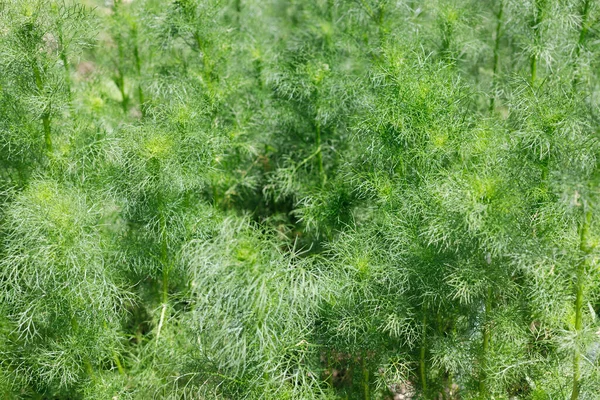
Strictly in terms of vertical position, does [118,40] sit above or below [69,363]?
above

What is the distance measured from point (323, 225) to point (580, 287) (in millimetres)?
1464

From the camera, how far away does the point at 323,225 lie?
3469 millimetres

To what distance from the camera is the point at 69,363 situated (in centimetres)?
293

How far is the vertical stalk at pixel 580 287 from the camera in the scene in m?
2.24

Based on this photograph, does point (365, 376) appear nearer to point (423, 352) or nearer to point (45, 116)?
point (423, 352)

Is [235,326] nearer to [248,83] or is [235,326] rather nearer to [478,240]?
[478,240]

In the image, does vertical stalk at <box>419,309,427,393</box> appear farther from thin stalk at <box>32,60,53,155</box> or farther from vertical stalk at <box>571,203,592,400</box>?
thin stalk at <box>32,60,53,155</box>

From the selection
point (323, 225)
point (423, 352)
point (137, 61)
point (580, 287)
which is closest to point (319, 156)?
point (323, 225)

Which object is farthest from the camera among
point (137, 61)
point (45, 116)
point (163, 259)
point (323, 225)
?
point (137, 61)

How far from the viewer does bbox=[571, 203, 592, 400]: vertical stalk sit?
224cm

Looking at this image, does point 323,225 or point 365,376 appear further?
point 323,225

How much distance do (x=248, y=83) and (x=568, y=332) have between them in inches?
90.7

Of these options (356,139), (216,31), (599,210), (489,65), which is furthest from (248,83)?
(599,210)

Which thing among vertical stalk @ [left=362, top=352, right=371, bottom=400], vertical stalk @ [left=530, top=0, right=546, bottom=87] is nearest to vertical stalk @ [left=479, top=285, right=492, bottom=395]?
vertical stalk @ [left=362, top=352, right=371, bottom=400]
